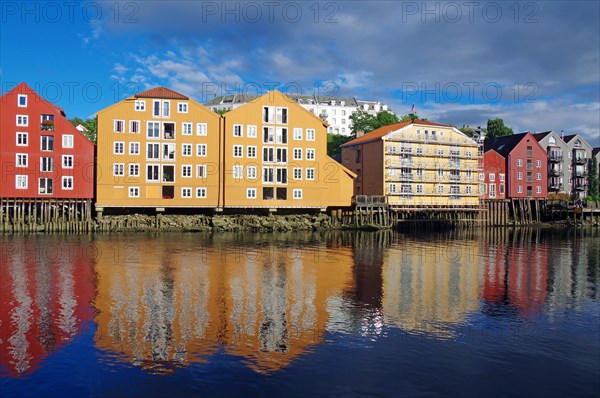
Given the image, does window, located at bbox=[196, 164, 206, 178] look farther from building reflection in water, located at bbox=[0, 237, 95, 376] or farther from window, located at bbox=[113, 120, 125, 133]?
building reflection in water, located at bbox=[0, 237, 95, 376]

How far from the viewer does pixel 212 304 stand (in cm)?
2634

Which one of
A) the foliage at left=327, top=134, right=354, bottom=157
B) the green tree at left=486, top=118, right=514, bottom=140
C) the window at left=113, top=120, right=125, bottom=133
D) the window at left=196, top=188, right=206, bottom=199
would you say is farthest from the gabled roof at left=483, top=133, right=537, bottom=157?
the window at left=113, top=120, right=125, bottom=133

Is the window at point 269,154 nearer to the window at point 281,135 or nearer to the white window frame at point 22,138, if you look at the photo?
the window at point 281,135

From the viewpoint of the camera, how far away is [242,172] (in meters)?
71.7

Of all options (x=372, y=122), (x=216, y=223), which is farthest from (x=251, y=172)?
(x=372, y=122)

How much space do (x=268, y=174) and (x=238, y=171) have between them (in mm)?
4336

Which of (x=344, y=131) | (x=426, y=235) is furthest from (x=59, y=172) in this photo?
(x=344, y=131)

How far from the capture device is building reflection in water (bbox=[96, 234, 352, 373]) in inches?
758

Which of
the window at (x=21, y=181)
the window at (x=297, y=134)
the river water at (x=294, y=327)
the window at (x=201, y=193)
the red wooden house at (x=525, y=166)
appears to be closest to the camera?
the river water at (x=294, y=327)

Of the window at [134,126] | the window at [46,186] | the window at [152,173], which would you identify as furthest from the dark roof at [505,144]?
the window at [46,186]

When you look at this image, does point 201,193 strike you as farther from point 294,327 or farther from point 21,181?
point 294,327

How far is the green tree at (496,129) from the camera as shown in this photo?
121812mm

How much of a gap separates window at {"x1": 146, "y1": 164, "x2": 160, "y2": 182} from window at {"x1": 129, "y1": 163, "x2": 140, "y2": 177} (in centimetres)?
118

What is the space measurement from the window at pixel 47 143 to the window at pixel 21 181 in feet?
14.5
